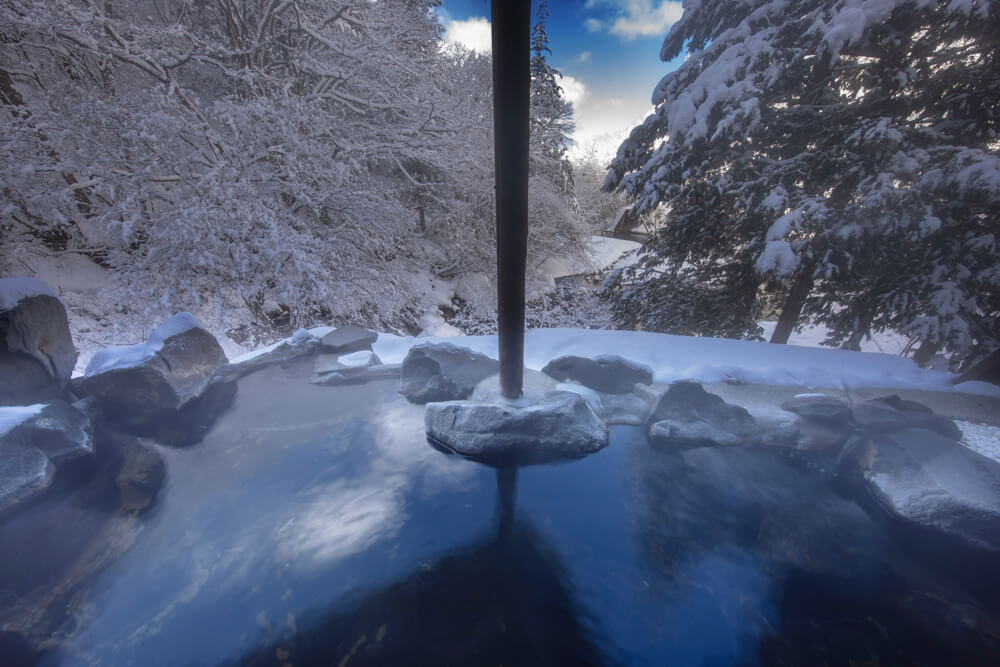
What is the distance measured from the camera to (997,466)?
6.82ft

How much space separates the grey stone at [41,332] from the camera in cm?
251

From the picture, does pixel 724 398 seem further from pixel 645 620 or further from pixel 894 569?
pixel 645 620

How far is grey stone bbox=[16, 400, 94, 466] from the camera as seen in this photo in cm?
231

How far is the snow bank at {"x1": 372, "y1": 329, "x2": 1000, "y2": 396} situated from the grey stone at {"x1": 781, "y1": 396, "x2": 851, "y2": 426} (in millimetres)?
216

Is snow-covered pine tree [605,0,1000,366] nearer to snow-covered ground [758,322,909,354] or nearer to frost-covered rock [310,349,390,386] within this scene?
snow-covered ground [758,322,909,354]

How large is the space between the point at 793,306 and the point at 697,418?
296cm

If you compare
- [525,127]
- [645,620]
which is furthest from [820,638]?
[525,127]

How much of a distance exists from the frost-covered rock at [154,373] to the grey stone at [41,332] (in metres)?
0.18

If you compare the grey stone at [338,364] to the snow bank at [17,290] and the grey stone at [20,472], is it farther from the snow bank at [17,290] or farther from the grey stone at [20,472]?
the snow bank at [17,290]

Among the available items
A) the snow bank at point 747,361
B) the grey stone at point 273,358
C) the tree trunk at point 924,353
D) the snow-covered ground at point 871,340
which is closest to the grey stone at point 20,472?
the grey stone at point 273,358

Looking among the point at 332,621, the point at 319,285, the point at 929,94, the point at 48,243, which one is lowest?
the point at 332,621

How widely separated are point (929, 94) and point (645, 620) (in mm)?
5368

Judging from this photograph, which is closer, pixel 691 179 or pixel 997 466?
pixel 997 466

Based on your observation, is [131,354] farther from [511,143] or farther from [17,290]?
[511,143]
